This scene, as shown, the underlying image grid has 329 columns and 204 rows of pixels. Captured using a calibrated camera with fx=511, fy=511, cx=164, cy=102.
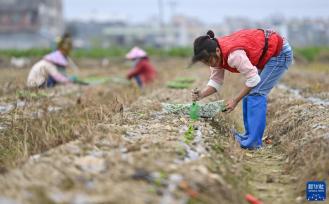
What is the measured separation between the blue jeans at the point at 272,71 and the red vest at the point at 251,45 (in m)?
0.06

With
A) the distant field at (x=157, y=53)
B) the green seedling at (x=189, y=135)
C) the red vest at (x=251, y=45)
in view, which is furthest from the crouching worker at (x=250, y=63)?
the distant field at (x=157, y=53)

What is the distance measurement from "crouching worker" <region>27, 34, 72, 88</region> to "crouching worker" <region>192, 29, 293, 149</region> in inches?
225

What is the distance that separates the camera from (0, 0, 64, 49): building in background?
5512 centimetres

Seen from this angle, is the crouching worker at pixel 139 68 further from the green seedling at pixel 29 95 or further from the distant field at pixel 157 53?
the distant field at pixel 157 53

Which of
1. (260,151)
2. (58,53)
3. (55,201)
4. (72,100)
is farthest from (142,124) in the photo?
(58,53)

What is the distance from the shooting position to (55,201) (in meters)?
2.88

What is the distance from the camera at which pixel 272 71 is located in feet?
18.7

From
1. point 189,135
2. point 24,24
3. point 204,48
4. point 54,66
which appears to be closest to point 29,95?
point 204,48

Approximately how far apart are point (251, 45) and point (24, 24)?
54.4 metres

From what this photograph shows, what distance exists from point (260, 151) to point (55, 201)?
324cm

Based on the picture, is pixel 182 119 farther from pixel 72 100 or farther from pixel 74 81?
pixel 74 81

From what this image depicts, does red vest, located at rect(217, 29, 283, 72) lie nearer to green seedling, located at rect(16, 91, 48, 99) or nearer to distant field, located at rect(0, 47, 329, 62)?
green seedling, located at rect(16, 91, 48, 99)

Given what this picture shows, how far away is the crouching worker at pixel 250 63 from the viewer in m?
5.16

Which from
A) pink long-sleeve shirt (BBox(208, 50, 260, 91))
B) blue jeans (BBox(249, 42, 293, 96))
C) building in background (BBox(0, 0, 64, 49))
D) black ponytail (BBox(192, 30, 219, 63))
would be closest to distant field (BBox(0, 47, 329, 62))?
building in background (BBox(0, 0, 64, 49))
